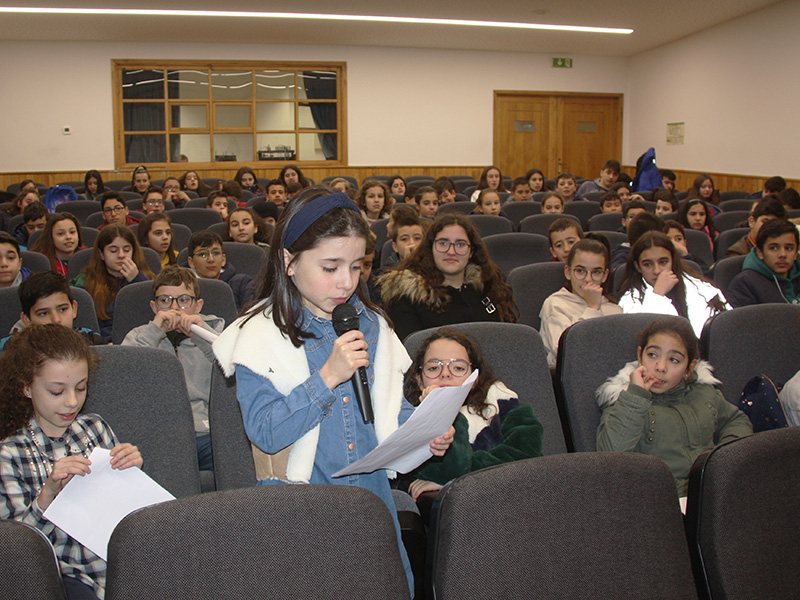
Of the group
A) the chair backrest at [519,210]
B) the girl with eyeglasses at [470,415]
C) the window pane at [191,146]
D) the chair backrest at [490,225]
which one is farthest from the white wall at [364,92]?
the girl with eyeglasses at [470,415]

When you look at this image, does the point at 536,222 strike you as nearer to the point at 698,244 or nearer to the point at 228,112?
the point at 698,244

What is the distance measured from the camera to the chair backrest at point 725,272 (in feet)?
11.9

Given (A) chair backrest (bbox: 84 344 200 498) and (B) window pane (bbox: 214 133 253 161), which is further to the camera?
(B) window pane (bbox: 214 133 253 161)

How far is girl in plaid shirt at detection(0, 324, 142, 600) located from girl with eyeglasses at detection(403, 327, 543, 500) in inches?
31.5

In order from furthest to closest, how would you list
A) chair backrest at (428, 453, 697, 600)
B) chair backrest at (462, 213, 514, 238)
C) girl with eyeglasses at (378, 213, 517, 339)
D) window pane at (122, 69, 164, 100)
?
window pane at (122, 69, 164, 100)
chair backrest at (462, 213, 514, 238)
girl with eyeglasses at (378, 213, 517, 339)
chair backrest at (428, 453, 697, 600)

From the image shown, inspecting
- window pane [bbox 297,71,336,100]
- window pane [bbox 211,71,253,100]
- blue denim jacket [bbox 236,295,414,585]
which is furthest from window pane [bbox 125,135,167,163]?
blue denim jacket [bbox 236,295,414,585]

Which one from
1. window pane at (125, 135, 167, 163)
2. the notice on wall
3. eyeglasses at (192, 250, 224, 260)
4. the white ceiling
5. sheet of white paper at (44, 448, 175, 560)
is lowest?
sheet of white paper at (44, 448, 175, 560)

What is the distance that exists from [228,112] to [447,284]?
960 cm

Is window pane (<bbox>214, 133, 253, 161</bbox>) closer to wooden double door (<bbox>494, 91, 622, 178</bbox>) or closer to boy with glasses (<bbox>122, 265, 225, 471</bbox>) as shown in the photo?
wooden double door (<bbox>494, 91, 622, 178</bbox>)

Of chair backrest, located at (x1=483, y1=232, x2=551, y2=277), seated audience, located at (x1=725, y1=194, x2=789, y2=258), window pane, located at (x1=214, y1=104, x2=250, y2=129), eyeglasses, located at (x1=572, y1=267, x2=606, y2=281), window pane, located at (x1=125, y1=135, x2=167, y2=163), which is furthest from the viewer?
window pane, located at (x1=214, y1=104, x2=250, y2=129)

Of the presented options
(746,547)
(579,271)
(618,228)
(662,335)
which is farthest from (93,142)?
(746,547)

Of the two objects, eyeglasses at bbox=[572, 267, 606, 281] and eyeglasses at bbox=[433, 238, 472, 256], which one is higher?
eyeglasses at bbox=[433, 238, 472, 256]

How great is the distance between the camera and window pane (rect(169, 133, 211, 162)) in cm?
1142

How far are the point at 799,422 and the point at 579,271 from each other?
1.13 meters
